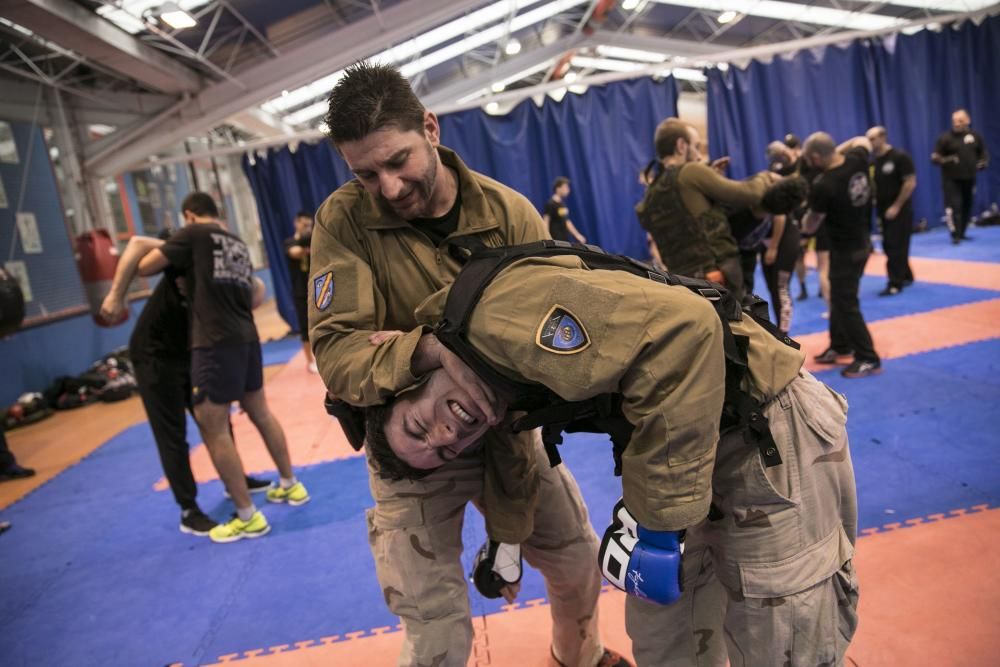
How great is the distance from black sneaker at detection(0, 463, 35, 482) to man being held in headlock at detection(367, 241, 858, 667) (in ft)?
19.0

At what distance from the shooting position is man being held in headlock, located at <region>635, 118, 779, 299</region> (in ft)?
11.9

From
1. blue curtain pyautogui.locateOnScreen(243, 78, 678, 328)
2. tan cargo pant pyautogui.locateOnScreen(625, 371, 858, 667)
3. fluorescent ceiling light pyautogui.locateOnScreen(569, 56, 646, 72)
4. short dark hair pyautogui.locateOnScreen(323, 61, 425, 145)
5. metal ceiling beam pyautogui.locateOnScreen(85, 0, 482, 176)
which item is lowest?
tan cargo pant pyautogui.locateOnScreen(625, 371, 858, 667)

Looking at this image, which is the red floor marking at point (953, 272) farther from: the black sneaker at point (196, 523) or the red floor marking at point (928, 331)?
the black sneaker at point (196, 523)

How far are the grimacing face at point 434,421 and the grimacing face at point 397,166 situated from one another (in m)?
0.51

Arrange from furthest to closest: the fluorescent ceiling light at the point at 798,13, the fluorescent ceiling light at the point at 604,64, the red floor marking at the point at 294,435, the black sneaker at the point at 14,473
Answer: the fluorescent ceiling light at the point at 604,64, the fluorescent ceiling light at the point at 798,13, the black sneaker at the point at 14,473, the red floor marking at the point at 294,435

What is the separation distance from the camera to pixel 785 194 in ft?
11.1

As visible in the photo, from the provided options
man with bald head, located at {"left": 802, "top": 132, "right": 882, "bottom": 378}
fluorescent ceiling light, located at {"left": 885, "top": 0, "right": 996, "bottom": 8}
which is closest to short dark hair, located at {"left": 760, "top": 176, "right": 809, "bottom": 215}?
man with bald head, located at {"left": 802, "top": 132, "right": 882, "bottom": 378}

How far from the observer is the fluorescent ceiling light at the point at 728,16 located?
12625mm

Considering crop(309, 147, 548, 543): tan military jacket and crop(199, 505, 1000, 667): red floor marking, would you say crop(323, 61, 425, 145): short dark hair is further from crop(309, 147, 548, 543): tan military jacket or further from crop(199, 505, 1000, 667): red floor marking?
crop(199, 505, 1000, 667): red floor marking

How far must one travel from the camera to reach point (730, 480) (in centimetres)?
148

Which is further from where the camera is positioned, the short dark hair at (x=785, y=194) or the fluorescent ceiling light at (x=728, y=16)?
the fluorescent ceiling light at (x=728, y=16)

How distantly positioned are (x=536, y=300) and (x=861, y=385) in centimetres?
435

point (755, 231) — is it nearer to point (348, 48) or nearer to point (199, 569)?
point (199, 569)

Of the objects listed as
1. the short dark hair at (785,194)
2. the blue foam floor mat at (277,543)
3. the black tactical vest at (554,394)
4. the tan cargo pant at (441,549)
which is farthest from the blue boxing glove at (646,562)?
the short dark hair at (785,194)
